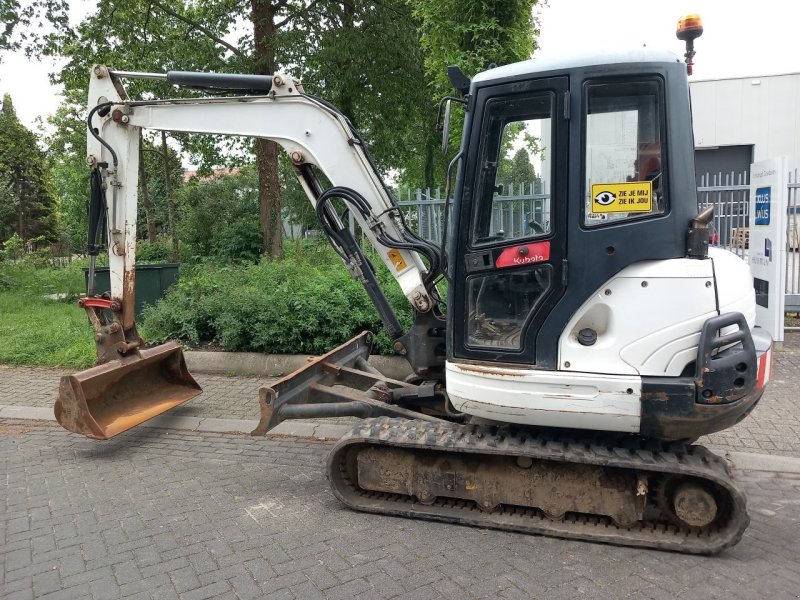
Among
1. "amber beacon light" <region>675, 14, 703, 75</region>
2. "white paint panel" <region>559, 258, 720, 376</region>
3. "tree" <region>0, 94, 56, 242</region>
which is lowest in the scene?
"white paint panel" <region>559, 258, 720, 376</region>

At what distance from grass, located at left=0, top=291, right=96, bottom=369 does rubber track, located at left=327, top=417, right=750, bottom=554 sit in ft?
17.6

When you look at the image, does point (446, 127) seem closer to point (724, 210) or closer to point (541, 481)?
point (541, 481)

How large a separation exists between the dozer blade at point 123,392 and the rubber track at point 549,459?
2.20 metres

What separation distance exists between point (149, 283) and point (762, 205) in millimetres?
8532

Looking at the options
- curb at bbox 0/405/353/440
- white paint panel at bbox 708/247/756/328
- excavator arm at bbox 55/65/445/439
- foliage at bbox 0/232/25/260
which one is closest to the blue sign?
white paint panel at bbox 708/247/756/328

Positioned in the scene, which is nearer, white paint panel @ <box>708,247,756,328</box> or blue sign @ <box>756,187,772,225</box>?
white paint panel @ <box>708,247,756,328</box>

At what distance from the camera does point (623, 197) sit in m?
3.26

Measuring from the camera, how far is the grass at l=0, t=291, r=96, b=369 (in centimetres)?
800

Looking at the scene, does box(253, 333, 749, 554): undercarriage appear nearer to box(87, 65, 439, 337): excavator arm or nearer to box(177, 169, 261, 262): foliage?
box(87, 65, 439, 337): excavator arm

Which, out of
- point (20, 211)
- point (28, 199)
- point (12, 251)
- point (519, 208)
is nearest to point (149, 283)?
point (519, 208)

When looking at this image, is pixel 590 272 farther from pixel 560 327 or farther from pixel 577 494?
pixel 577 494

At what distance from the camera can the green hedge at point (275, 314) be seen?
721 cm

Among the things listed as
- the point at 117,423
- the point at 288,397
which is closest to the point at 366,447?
the point at 288,397

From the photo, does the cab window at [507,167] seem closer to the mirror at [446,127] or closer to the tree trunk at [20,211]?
the mirror at [446,127]
